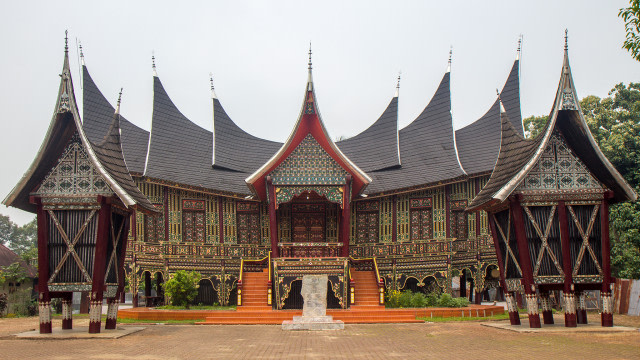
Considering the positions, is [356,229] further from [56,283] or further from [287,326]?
[56,283]

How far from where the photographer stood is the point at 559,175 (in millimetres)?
14406

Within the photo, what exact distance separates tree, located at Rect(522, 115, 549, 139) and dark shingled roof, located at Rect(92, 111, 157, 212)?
879 inches

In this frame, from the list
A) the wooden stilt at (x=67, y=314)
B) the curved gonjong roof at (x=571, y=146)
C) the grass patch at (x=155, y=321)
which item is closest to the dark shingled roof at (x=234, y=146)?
the grass patch at (x=155, y=321)

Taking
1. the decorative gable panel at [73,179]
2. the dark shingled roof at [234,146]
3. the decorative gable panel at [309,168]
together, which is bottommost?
the decorative gable panel at [73,179]

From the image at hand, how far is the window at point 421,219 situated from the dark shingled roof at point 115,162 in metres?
10.7

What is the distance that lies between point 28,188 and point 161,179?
781 cm

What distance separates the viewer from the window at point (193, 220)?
22672 millimetres

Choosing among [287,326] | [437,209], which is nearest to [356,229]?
[437,209]

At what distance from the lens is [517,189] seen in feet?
46.6

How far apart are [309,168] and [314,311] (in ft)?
17.3

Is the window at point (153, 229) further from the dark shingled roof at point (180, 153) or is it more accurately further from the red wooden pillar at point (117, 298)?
the red wooden pillar at point (117, 298)

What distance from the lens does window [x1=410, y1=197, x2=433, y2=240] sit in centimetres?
2281

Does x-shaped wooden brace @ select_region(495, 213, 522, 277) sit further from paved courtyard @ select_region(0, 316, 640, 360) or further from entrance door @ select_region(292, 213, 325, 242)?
entrance door @ select_region(292, 213, 325, 242)

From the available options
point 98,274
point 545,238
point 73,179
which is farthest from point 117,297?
point 545,238
